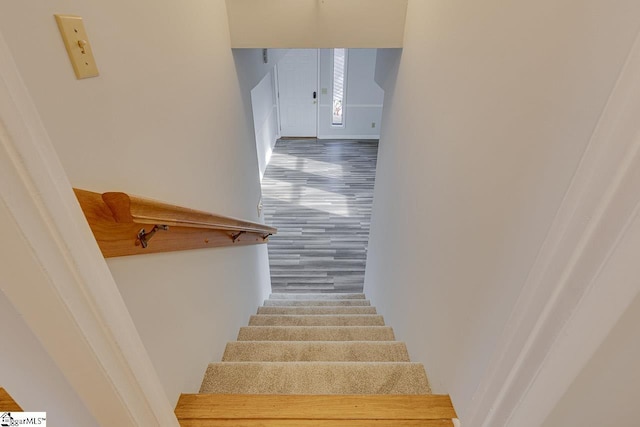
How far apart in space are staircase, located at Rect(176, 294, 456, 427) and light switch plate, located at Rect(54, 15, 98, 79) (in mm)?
1091

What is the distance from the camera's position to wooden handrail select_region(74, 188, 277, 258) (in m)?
0.72

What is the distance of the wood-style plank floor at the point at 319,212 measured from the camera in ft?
14.3

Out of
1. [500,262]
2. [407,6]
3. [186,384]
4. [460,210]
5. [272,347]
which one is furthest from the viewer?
[407,6]

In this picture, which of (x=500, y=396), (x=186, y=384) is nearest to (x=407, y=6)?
(x=500, y=396)

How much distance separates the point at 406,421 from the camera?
114cm

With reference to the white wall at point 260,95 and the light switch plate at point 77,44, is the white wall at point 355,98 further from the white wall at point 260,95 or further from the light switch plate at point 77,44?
the light switch plate at point 77,44

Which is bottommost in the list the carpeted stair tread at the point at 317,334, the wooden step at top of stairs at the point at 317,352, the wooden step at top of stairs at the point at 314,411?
the carpeted stair tread at the point at 317,334

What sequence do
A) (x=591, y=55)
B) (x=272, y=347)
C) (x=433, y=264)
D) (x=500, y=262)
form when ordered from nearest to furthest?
(x=591, y=55) < (x=500, y=262) < (x=433, y=264) < (x=272, y=347)

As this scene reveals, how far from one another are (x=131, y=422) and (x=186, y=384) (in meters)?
0.49

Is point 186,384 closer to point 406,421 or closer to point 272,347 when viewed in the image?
point 272,347

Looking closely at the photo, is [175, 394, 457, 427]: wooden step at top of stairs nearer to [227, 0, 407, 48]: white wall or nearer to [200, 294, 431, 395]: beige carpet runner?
[200, 294, 431, 395]: beige carpet runner

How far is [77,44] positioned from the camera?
27.4 inches

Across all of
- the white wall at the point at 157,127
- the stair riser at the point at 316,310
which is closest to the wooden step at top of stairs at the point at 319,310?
the stair riser at the point at 316,310

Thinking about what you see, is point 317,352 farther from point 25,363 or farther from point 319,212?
point 319,212
